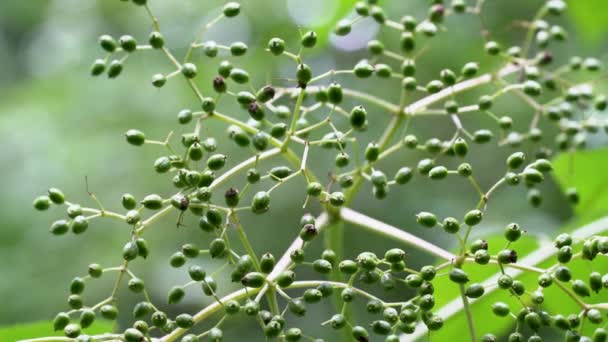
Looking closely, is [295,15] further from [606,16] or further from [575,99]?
[575,99]

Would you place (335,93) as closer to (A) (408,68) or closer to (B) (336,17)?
(A) (408,68)

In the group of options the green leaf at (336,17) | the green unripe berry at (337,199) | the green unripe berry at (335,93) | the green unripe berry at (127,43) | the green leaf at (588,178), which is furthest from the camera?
the green leaf at (336,17)

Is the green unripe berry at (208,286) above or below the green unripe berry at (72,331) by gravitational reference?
above

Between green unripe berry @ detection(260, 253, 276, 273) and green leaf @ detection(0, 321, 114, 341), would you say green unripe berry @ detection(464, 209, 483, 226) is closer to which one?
green unripe berry @ detection(260, 253, 276, 273)

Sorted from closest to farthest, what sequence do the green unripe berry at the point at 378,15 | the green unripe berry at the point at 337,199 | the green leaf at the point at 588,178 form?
the green unripe berry at the point at 337,199 < the green unripe berry at the point at 378,15 < the green leaf at the point at 588,178

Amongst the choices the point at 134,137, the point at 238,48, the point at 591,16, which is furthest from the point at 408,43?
the point at 591,16

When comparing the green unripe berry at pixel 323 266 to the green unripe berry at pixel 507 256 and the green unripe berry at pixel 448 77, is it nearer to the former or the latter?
the green unripe berry at pixel 507 256

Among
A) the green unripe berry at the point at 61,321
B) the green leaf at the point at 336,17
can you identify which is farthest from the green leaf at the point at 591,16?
the green unripe berry at the point at 61,321
